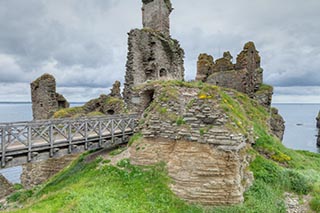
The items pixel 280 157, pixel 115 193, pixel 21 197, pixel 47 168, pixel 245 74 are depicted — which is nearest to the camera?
pixel 115 193

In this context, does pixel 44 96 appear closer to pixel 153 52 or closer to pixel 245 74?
pixel 153 52

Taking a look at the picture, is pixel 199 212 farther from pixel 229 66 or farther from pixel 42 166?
pixel 229 66

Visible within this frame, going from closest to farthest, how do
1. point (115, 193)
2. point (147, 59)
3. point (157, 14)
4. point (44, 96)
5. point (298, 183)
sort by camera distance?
point (115, 193), point (298, 183), point (147, 59), point (44, 96), point (157, 14)

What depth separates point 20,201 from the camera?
469 inches

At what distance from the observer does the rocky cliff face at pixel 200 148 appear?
887 cm

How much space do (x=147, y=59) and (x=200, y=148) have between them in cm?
1392

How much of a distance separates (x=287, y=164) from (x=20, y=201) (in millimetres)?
14113

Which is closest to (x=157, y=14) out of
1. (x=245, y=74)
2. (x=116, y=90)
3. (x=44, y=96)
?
(x=116, y=90)

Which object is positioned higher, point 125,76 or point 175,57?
point 175,57

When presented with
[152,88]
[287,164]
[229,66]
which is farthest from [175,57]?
[287,164]

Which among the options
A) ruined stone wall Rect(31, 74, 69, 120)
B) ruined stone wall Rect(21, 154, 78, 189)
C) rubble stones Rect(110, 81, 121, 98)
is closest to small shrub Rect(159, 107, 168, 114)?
ruined stone wall Rect(21, 154, 78, 189)

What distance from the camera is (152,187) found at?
9.15 metres

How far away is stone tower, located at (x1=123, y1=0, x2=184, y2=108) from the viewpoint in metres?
20.8

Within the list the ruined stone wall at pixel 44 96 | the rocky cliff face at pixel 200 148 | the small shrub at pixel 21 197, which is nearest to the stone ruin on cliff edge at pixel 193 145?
the rocky cliff face at pixel 200 148
